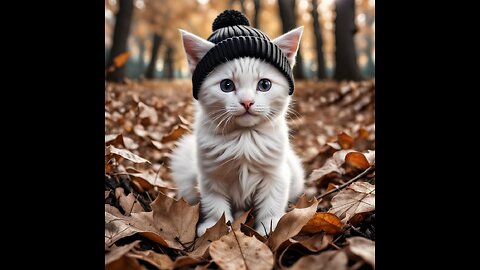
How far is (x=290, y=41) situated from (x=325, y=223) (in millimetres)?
701

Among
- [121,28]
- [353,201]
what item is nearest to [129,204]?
[353,201]

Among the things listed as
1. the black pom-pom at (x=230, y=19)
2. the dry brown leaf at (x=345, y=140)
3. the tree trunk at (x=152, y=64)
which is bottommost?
the dry brown leaf at (x=345, y=140)

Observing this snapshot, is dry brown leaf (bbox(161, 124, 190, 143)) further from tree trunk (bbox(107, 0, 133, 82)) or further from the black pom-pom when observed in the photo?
tree trunk (bbox(107, 0, 133, 82))

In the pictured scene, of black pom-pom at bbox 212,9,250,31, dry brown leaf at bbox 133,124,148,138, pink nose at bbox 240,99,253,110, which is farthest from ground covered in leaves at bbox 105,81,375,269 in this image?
black pom-pom at bbox 212,9,250,31

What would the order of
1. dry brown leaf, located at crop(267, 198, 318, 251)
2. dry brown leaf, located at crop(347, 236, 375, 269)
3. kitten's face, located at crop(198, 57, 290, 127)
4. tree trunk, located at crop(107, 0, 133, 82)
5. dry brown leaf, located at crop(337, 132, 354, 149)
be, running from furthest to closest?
tree trunk, located at crop(107, 0, 133, 82)
dry brown leaf, located at crop(337, 132, 354, 149)
kitten's face, located at crop(198, 57, 290, 127)
dry brown leaf, located at crop(267, 198, 318, 251)
dry brown leaf, located at crop(347, 236, 375, 269)

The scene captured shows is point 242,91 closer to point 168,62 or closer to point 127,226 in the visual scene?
point 127,226

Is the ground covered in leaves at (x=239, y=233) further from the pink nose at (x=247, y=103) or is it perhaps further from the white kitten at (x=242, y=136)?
the pink nose at (x=247, y=103)

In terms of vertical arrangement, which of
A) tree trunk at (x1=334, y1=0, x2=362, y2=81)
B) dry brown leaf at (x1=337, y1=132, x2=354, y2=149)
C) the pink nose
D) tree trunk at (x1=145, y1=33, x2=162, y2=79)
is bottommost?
dry brown leaf at (x1=337, y1=132, x2=354, y2=149)

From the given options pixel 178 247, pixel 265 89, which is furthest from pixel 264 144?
pixel 178 247

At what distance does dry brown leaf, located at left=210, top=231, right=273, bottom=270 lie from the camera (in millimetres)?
885

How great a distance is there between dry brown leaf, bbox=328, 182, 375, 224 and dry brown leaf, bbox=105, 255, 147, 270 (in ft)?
2.11

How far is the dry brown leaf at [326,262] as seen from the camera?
0.75 metres

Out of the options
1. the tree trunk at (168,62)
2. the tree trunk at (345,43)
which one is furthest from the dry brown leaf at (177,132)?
the tree trunk at (168,62)
